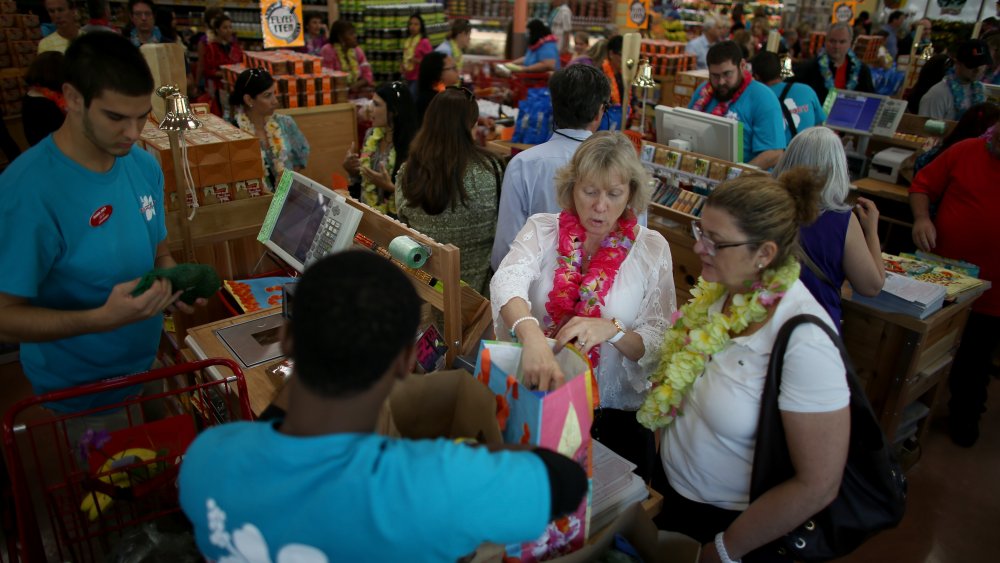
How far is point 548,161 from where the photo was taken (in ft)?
10.2

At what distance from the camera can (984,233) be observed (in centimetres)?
355

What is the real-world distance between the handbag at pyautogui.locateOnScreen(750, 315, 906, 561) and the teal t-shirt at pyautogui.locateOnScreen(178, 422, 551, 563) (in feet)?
2.99

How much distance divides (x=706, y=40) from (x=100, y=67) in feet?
29.6

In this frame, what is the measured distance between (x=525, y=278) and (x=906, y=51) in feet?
41.7

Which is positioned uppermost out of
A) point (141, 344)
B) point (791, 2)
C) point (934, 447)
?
point (791, 2)

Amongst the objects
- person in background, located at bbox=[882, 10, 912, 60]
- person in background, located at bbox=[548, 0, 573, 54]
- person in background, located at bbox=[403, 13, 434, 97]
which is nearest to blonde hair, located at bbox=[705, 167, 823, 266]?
person in background, located at bbox=[403, 13, 434, 97]

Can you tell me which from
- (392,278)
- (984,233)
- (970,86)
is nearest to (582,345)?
(392,278)

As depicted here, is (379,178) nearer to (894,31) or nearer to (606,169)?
(606,169)

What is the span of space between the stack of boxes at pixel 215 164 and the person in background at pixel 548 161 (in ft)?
4.42

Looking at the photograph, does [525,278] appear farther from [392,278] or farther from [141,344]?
[141,344]

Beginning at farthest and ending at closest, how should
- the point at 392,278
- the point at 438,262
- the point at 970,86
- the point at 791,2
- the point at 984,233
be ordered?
the point at 791,2
the point at 970,86
the point at 984,233
the point at 438,262
the point at 392,278

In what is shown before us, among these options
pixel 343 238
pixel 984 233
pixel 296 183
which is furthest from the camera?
pixel 984 233

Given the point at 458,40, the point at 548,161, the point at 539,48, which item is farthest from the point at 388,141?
the point at 539,48

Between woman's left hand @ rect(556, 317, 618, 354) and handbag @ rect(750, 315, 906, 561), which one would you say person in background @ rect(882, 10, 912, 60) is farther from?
woman's left hand @ rect(556, 317, 618, 354)
